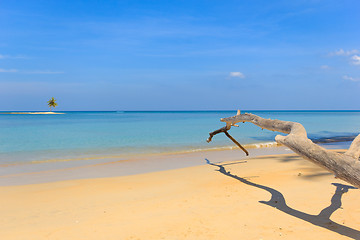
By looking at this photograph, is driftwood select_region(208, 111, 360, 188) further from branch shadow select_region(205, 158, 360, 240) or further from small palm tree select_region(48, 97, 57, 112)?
small palm tree select_region(48, 97, 57, 112)

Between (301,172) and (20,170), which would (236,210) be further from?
(20,170)

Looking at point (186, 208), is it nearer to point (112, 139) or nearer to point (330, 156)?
point (330, 156)

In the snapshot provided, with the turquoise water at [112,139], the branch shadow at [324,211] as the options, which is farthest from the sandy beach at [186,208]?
the turquoise water at [112,139]

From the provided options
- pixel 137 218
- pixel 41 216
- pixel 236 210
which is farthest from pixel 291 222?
pixel 41 216

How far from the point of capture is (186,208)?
17.8 ft

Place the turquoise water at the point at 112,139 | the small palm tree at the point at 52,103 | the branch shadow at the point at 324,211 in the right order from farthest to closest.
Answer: the small palm tree at the point at 52,103
the turquoise water at the point at 112,139
the branch shadow at the point at 324,211

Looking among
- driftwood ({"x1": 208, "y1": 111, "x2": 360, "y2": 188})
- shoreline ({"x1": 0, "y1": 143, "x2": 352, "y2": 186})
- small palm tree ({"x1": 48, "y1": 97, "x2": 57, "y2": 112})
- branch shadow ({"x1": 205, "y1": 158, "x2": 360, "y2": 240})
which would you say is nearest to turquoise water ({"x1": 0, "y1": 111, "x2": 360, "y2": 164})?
shoreline ({"x1": 0, "y1": 143, "x2": 352, "y2": 186})

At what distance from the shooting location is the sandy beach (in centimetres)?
432

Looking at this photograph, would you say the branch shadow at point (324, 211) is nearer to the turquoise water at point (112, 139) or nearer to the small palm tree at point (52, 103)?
the turquoise water at point (112, 139)

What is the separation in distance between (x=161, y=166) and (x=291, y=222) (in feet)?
22.5

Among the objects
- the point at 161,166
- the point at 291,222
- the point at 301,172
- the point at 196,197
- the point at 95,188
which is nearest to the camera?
the point at 291,222

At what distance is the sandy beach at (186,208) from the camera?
4.32 meters

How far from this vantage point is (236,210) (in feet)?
17.1

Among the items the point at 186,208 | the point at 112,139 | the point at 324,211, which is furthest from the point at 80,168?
the point at 112,139
